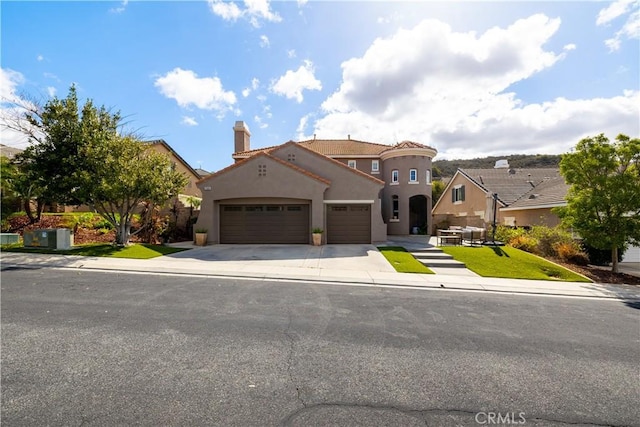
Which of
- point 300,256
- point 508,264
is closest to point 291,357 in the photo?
point 300,256

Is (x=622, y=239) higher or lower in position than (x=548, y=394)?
higher

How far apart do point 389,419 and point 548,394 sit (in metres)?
2.15

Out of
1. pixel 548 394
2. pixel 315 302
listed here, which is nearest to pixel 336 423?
pixel 548 394

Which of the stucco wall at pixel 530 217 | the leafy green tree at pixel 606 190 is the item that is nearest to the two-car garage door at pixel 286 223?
the leafy green tree at pixel 606 190

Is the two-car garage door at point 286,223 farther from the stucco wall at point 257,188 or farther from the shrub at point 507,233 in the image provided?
the shrub at point 507,233

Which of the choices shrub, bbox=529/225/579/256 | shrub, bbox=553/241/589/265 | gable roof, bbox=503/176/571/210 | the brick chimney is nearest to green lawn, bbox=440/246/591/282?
shrub, bbox=529/225/579/256

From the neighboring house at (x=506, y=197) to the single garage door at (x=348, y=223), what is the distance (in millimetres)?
8736

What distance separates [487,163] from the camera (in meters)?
73.2

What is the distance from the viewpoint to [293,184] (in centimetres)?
1797

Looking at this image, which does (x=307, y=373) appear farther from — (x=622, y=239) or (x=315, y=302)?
(x=622, y=239)

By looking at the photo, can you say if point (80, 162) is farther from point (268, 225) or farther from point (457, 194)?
point (457, 194)

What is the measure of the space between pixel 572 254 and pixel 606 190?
11.4ft

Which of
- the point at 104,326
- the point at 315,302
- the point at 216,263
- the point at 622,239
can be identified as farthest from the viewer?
the point at 216,263

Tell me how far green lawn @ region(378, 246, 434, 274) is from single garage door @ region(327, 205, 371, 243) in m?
2.23
